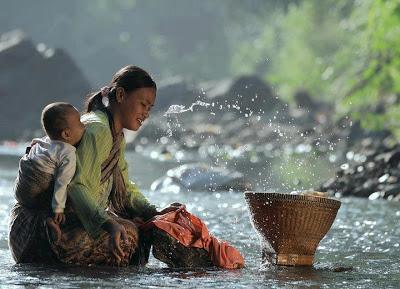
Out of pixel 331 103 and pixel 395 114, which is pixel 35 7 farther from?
pixel 395 114

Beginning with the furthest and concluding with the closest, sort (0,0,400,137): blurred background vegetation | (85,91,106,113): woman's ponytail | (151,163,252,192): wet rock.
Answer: (0,0,400,137): blurred background vegetation, (151,163,252,192): wet rock, (85,91,106,113): woman's ponytail

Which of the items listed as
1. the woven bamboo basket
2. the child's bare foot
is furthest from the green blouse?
the woven bamboo basket

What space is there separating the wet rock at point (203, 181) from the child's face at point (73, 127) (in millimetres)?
9855

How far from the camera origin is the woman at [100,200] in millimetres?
6660

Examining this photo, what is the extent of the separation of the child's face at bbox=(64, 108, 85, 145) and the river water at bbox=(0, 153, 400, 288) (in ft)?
2.62

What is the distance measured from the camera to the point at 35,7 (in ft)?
328

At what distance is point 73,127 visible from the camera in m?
6.62

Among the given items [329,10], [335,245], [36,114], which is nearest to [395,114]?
[335,245]

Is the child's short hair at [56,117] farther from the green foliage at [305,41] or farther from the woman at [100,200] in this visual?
the green foliage at [305,41]

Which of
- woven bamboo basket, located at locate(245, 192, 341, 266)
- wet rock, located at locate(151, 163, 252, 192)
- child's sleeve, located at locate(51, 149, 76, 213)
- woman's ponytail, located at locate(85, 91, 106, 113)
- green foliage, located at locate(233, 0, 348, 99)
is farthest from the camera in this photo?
green foliage, located at locate(233, 0, 348, 99)

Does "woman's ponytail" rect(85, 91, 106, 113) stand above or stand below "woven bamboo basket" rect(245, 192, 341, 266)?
above

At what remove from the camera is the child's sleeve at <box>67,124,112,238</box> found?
6629 mm

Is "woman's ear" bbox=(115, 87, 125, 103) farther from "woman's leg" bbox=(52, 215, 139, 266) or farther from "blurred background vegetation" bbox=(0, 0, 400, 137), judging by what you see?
"blurred background vegetation" bbox=(0, 0, 400, 137)

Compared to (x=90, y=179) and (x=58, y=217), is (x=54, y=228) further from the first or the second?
(x=90, y=179)
